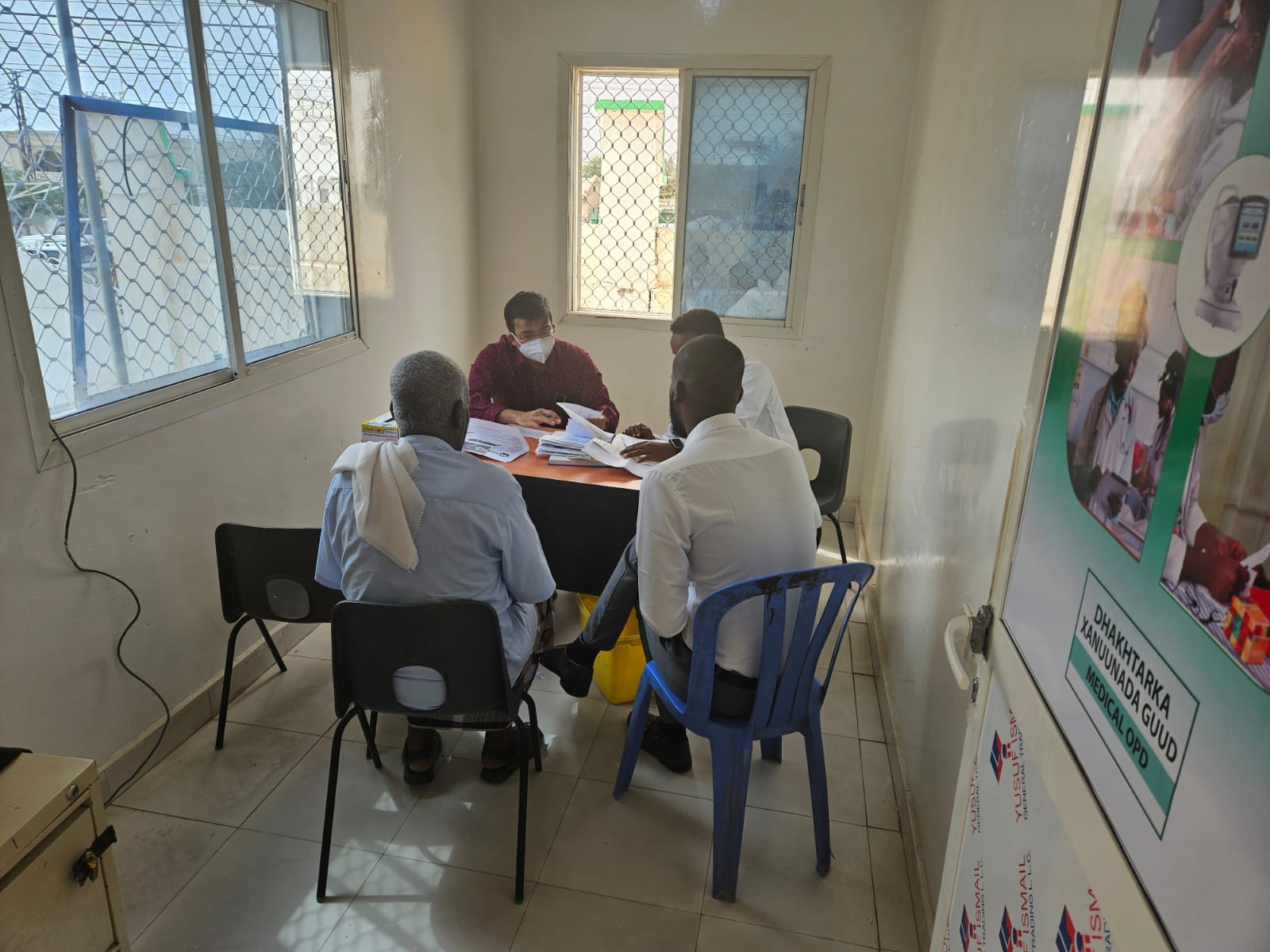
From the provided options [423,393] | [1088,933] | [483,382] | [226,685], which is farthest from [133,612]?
[1088,933]

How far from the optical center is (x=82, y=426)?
6.86 feet

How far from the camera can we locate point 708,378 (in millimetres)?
1967

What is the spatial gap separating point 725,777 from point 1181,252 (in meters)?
1.54

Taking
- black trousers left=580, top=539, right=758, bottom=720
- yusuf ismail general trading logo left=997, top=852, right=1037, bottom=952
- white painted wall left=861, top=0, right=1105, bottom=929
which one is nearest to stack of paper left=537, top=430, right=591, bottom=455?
black trousers left=580, top=539, right=758, bottom=720

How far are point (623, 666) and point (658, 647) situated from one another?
2.21ft

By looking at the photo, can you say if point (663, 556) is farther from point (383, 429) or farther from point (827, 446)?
point (827, 446)

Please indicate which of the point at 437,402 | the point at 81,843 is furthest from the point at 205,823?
the point at 437,402

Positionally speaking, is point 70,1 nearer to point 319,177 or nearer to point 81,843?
point 319,177

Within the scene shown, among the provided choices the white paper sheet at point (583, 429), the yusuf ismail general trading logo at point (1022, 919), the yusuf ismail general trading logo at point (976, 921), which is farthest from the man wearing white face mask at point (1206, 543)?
the white paper sheet at point (583, 429)

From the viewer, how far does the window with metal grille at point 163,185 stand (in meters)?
1.98

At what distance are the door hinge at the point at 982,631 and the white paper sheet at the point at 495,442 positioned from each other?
1812 mm

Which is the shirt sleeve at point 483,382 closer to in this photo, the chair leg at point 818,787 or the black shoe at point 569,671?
the black shoe at point 569,671

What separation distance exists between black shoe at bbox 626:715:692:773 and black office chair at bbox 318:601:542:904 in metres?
0.61

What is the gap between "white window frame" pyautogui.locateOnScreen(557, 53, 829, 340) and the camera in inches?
159
